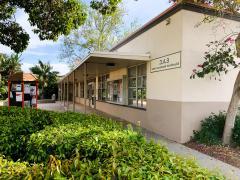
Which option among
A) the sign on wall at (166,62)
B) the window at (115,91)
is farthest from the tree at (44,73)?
the sign on wall at (166,62)

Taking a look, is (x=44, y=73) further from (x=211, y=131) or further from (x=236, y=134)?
(x=236, y=134)

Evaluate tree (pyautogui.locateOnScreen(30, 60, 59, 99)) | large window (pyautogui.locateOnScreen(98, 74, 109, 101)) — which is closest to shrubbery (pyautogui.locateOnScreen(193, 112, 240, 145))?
large window (pyautogui.locateOnScreen(98, 74, 109, 101))

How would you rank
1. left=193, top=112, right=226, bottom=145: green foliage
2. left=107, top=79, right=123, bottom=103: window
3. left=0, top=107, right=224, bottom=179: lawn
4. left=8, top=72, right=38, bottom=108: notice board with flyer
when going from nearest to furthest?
1. left=0, top=107, right=224, bottom=179: lawn
2. left=193, top=112, right=226, bottom=145: green foliage
3. left=8, top=72, right=38, bottom=108: notice board with flyer
4. left=107, top=79, right=123, bottom=103: window

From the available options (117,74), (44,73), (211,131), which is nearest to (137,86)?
(117,74)

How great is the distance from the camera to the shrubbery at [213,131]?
7566 millimetres

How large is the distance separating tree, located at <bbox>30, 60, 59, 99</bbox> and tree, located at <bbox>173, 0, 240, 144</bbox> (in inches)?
1189

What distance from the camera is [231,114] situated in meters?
7.43

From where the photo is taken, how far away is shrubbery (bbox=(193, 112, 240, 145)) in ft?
24.8

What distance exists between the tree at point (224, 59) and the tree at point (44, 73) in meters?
30.2

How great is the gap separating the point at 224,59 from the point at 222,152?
2.70 metres

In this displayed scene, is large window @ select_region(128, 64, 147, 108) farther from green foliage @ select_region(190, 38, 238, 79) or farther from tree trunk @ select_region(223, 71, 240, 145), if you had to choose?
tree trunk @ select_region(223, 71, 240, 145)

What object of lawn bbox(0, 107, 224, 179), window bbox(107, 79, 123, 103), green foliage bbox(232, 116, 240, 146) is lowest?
green foliage bbox(232, 116, 240, 146)

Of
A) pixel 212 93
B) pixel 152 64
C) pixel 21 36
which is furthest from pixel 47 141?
pixel 21 36

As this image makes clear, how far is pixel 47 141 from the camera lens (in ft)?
11.2
